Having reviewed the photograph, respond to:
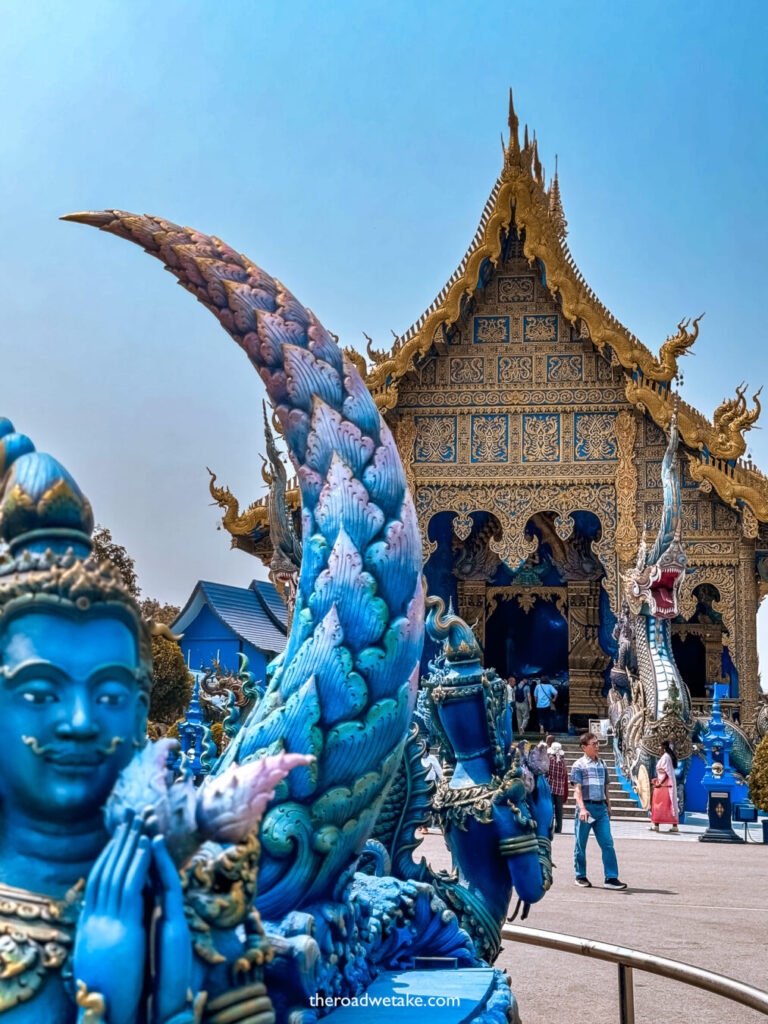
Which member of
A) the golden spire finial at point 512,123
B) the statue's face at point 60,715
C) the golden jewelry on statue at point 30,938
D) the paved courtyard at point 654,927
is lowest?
the paved courtyard at point 654,927

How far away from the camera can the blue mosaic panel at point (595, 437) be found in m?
16.4

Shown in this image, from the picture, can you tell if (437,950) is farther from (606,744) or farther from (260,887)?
(606,744)

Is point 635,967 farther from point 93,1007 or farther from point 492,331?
point 492,331

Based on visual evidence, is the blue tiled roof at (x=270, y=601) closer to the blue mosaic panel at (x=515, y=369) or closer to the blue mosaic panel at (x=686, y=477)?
the blue mosaic panel at (x=515, y=369)

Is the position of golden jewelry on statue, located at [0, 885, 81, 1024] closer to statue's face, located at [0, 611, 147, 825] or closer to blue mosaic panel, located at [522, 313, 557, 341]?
statue's face, located at [0, 611, 147, 825]

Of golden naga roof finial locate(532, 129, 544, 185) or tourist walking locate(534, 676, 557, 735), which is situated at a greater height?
golden naga roof finial locate(532, 129, 544, 185)

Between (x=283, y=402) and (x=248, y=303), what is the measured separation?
0.80ft

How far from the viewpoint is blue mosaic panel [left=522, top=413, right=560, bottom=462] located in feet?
54.1

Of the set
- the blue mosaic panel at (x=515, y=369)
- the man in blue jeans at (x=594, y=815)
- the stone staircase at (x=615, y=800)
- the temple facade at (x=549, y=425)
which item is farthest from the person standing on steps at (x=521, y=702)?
the man in blue jeans at (x=594, y=815)

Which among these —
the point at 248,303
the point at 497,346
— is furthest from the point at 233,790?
the point at 497,346

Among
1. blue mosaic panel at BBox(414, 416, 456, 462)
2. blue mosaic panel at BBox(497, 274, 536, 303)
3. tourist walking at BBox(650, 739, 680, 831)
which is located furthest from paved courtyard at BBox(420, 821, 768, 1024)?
blue mosaic panel at BBox(497, 274, 536, 303)

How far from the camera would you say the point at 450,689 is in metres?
3.28

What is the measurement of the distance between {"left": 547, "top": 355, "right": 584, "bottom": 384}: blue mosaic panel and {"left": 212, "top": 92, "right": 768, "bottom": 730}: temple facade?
0.02 m

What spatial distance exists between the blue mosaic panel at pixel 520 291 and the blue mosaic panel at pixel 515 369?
0.93 metres
